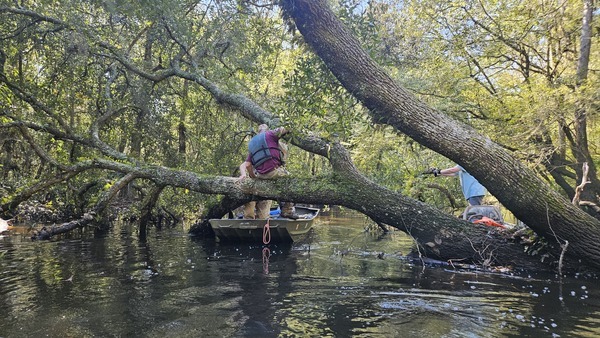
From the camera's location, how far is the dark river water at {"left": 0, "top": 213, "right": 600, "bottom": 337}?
366cm

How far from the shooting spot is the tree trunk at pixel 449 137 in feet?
18.0

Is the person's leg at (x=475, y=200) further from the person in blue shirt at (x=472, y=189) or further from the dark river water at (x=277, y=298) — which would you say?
the dark river water at (x=277, y=298)

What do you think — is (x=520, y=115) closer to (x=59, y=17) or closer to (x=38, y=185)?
(x=38, y=185)

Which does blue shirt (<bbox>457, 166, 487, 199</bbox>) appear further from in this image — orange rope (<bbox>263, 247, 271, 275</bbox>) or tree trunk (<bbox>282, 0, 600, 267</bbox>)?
orange rope (<bbox>263, 247, 271, 275</bbox>)

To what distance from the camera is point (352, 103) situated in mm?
6359

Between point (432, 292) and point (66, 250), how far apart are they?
716cm

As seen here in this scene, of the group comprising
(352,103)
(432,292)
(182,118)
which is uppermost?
(182,118)

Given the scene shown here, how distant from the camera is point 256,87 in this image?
43.0 ft

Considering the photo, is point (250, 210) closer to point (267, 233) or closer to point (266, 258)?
point (267, 233)

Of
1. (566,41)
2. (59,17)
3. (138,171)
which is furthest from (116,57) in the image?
(566,41)

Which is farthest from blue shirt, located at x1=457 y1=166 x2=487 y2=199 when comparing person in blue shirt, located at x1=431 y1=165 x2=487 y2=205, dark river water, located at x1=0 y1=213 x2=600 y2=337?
dark river water, located at x1=0 y1=213 x2=600 y2=337

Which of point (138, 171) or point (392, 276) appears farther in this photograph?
point (138, 171)

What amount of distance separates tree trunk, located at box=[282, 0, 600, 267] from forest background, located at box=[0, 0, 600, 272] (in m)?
0.49

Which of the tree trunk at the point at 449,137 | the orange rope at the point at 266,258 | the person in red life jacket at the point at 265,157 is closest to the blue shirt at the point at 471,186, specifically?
the tree trunk at the point at 449,137
